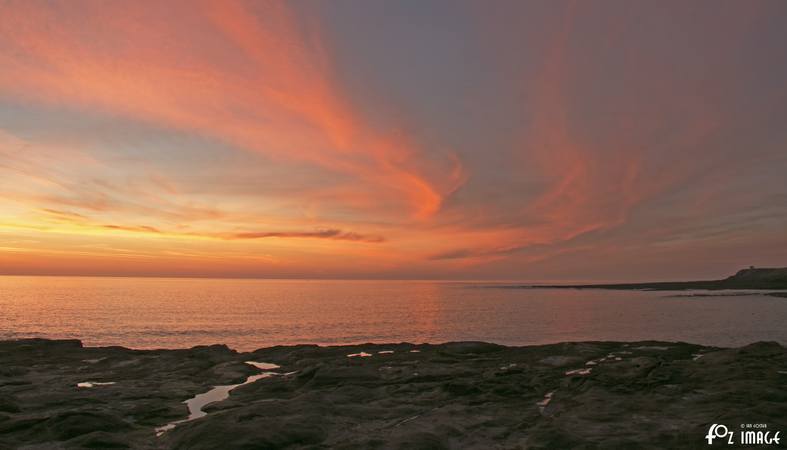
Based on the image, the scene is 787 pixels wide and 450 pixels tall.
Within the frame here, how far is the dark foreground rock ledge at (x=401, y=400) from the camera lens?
1789cm

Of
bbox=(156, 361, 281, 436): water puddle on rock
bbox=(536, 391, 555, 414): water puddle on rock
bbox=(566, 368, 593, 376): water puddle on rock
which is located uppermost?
bbox=(566, 368, 593, 376): water puddle on rock

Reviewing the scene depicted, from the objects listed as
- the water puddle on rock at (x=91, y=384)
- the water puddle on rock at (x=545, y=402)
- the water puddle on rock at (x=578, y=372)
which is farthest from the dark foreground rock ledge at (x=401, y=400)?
the water puddle on rock at (x=91, y=384)

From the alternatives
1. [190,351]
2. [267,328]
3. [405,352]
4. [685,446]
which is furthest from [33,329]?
[685,446]

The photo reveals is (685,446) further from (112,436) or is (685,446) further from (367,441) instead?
(112,436)

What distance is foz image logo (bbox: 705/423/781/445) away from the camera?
16245mm

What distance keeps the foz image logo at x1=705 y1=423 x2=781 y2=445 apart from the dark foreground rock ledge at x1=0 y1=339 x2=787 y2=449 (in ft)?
1.18

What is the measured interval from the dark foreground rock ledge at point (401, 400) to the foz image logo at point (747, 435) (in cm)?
36

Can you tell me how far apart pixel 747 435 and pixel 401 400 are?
1482 centimetres

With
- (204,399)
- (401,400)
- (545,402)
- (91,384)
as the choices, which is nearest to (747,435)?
(545,402)

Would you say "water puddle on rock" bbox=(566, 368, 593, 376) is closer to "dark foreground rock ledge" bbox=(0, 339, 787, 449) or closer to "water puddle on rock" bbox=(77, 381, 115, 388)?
"dark foreground rock ledge" bbox=(0, 339, 787, 449)

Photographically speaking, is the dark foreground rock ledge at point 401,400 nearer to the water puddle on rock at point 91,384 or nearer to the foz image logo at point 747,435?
the foz image logo at point 747,435

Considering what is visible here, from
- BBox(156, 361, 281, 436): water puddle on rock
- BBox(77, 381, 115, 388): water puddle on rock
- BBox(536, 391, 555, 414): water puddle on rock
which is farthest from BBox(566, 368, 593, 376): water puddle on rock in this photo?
BBox(77, 381, 115, 388): water puddle on rock

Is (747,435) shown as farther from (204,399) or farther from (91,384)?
(91,384)

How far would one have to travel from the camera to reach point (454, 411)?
2228 centimetres
